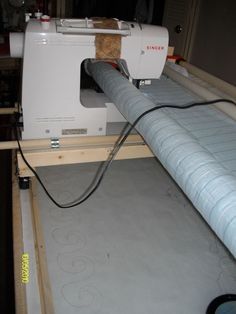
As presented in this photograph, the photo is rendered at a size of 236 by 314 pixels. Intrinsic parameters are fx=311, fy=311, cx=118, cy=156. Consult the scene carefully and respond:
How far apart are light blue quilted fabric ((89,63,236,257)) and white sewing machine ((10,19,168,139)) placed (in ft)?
0.29

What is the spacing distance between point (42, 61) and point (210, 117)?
0.52 metres

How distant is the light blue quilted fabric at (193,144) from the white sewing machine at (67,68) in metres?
0.09

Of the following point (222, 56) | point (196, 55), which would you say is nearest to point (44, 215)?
point (222, 56)

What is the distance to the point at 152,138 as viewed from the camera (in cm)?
75

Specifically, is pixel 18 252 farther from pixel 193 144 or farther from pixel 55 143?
pixel 193 144

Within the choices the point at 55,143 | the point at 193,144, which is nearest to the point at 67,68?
the point at 55,143

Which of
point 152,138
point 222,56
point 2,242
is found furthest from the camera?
point 222,56

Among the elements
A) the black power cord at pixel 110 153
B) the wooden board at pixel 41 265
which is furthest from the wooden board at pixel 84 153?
the wooden board at pixel 41 265

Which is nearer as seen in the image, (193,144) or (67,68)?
(193,144)

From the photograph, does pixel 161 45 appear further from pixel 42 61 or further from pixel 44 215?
pixel 44 215

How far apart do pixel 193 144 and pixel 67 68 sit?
0.50m

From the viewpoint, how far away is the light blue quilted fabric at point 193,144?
55 cm

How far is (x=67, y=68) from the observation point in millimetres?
965

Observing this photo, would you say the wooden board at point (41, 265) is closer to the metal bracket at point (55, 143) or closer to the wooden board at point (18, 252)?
the wooden board at point (18, 252)
